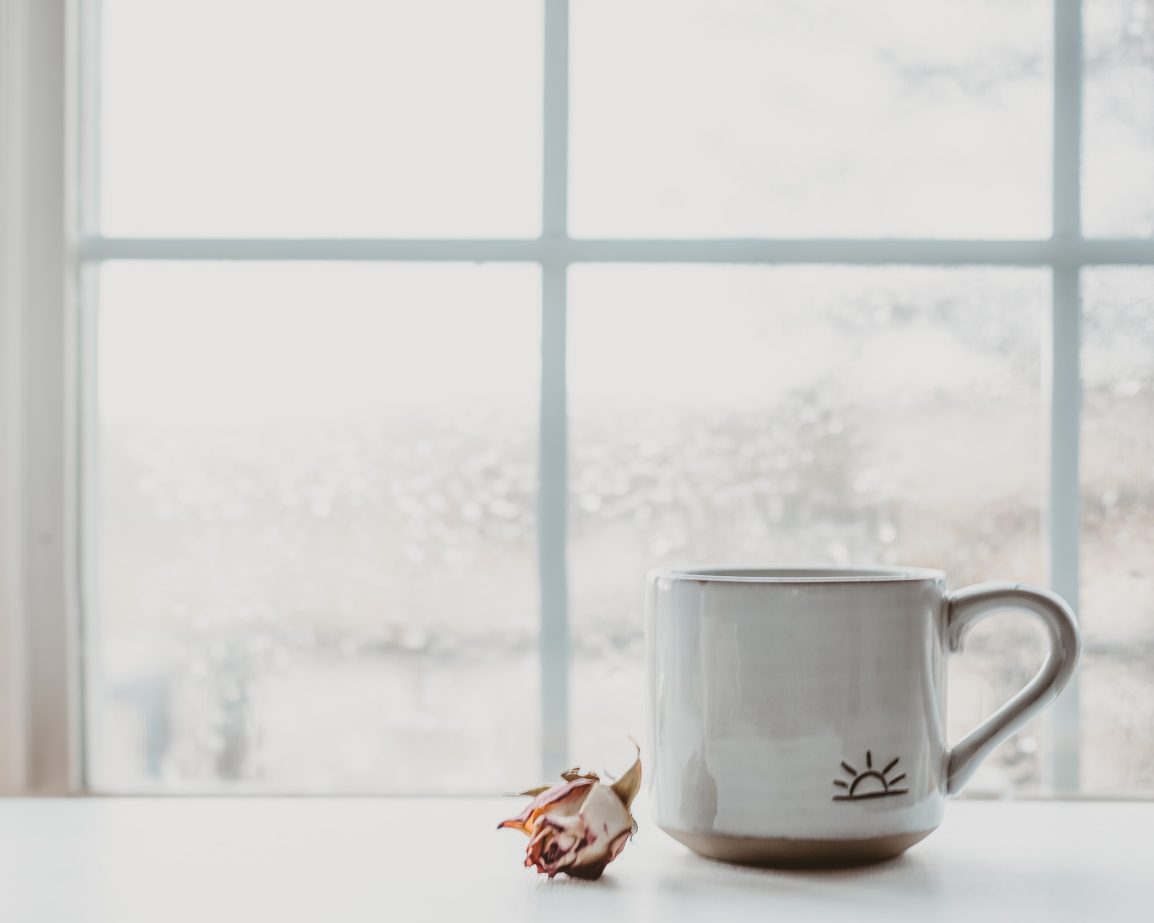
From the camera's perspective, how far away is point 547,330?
886 millimetres

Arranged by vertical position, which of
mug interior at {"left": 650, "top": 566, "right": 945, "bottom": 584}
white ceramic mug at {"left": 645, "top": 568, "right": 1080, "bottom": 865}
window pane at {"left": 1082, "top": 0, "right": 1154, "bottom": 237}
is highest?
window pane at {"left": 1082, "top": 0, "right": 1154, "bottom": 237}

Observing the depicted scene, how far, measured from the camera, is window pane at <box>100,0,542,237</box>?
904 mm

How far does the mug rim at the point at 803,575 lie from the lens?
1.63 ft

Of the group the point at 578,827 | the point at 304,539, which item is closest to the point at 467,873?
the point at 578,827

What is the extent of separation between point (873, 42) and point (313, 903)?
75cm

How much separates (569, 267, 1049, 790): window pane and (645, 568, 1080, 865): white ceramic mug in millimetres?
367

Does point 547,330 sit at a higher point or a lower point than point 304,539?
higher

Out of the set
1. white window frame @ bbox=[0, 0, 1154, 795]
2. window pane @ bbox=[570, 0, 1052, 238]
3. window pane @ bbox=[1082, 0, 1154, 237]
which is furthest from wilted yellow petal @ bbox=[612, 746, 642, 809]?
window pane @ bbox=[1082, 0, 1154, 237]

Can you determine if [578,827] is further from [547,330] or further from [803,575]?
[547,330]

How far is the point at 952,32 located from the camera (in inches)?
35.2

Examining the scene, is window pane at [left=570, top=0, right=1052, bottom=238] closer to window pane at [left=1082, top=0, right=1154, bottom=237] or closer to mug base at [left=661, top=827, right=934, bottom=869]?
window pane at [left=1082, top=0, right=1154, bottom=237]

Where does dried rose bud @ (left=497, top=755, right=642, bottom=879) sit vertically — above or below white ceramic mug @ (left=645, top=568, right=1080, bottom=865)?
below

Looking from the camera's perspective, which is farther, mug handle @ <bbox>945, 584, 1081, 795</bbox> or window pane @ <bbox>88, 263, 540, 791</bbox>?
window pane @ <bbox>88, 263, 540, 791</bbox>

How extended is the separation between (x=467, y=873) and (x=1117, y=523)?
615mm
